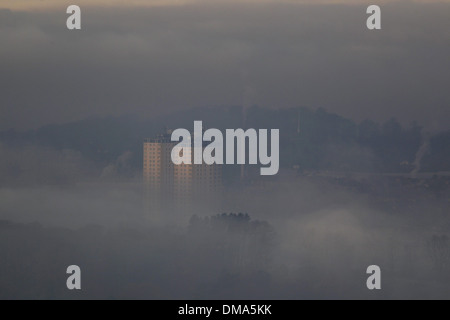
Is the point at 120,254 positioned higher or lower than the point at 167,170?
lower

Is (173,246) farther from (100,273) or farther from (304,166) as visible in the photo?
(304,166)

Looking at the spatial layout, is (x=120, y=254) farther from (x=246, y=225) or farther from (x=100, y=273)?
(x=246, y=225)

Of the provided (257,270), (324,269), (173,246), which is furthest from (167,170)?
(324,269)
